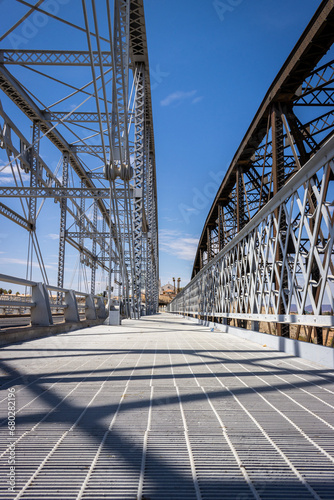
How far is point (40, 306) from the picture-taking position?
780 cm

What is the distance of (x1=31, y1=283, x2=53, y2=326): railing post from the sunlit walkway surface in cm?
346

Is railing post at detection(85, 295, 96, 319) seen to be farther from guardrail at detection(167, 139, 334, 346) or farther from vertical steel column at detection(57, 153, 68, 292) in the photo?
vertical steel column at detection(57, 153, 68, 292)

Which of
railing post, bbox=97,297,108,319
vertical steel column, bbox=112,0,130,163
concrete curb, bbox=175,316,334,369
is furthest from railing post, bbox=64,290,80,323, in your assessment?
railing post, bbox=97,297,108,319

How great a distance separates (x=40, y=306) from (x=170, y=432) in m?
6.11

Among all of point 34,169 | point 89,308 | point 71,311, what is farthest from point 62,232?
point 71,311

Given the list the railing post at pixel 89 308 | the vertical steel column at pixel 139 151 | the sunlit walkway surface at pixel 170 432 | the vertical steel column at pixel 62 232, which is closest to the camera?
the sunlit walkway surface at pixel 170 432

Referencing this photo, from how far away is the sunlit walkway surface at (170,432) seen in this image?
1.66 metres

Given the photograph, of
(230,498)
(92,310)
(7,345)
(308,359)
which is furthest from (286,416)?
(92,310)

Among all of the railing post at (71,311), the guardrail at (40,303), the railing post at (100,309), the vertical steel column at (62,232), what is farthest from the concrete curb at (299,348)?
the vertical steel column at (62,232)

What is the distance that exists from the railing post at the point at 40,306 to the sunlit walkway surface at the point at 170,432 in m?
3.46

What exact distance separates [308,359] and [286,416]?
2507mm

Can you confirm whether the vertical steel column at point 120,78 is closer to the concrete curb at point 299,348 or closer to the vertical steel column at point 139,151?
the concrete curb at point 299,348

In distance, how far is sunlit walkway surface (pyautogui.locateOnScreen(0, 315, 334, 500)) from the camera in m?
1.66

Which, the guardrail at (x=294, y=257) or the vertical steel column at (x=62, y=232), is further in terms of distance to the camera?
the vertical steel column at (x=62, y=232)
